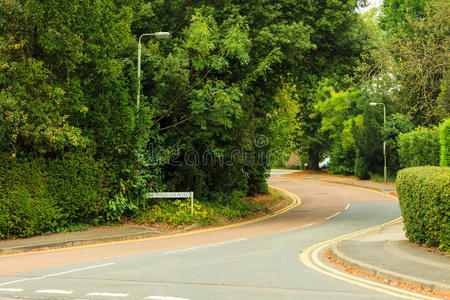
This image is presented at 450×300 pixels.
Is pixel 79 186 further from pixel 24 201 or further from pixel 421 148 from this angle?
pixel 421 148

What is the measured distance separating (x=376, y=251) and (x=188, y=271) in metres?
4.60

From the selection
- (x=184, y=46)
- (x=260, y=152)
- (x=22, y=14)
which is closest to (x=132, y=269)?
(x=22, y=14)

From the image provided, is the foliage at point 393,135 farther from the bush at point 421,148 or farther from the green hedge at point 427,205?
the green hedge at point 427,205

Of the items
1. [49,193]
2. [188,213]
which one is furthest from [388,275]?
[188,213]

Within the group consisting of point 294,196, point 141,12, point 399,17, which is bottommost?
point 294,196

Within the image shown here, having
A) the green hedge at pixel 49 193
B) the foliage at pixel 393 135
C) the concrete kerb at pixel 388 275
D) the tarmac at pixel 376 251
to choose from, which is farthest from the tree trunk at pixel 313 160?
the concrete kerb at pixel 388 275

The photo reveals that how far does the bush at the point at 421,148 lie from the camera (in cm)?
3409

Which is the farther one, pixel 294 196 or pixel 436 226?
pixel 294 196

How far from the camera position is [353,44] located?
890 inches

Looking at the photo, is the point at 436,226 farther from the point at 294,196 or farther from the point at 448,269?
the point at 294,196

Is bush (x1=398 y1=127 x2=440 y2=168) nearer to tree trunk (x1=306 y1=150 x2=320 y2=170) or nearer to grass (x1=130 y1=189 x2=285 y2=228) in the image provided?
grass (x1=130 y1=189 x2=285 y2=228)

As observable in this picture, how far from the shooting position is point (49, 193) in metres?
15.5

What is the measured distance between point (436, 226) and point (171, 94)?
37.1 feet

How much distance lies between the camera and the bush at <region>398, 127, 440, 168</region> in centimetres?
3409
